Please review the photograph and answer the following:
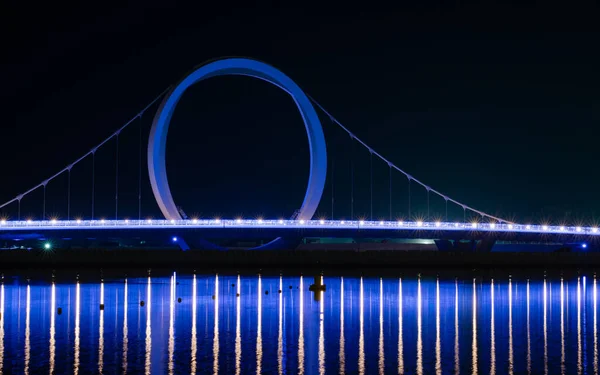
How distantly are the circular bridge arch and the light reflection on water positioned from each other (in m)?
29.4

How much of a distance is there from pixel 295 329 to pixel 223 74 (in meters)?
46.6

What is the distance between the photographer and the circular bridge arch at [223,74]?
217 ft

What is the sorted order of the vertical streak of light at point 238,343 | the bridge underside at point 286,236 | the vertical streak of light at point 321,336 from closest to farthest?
the vertical streak of light at point 238,343
the vertical streak of light at point 321,336
the bridge underside at point 286,236

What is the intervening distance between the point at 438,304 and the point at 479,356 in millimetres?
11157

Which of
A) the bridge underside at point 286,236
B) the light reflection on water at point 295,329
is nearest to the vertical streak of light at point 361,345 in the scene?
the light reflection on water at point 295,329

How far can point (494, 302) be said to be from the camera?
102 feet

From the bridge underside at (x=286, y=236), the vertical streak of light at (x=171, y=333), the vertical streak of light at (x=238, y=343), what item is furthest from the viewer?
the bridge underside at (x=286, y=236)

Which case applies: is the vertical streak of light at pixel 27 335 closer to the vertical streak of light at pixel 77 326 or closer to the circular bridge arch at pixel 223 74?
the vertical streak of light at pixel 77 326

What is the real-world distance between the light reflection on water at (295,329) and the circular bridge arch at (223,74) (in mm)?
29409

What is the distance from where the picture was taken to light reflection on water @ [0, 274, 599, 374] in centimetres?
1814

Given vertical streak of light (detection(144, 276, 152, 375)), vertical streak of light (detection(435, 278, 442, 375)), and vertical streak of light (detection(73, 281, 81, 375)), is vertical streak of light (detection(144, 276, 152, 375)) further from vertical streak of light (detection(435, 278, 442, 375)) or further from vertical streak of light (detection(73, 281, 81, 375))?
vertical streak of light (detection(435, 278, 442, 375))

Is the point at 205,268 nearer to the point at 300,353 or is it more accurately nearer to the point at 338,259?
the point at 338,259

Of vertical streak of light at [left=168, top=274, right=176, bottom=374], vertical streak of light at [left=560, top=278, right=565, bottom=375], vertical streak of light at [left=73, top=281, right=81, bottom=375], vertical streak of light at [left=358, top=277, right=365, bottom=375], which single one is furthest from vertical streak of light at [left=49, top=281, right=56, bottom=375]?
vertical streak of light at [left=560, top=278, right=565, bottom=375]

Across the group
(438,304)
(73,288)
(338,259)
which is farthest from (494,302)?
(338,259)
